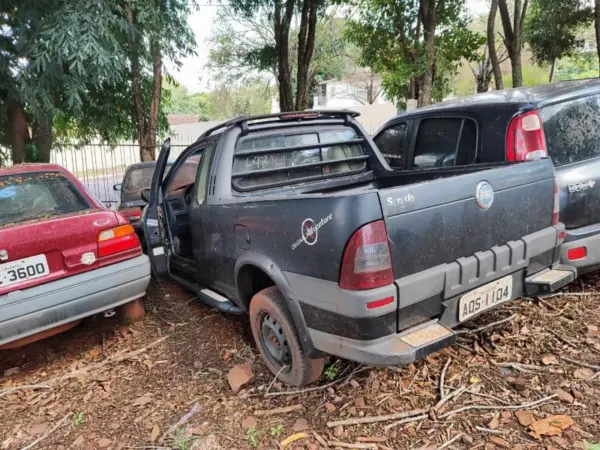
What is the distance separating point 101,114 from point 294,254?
350 inches

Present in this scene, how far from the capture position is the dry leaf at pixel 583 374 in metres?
2.70

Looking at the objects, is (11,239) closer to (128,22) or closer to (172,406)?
(172,406)

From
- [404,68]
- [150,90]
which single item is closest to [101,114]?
[150,90]

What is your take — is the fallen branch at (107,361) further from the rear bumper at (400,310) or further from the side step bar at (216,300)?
the rear bumper at (400,310)

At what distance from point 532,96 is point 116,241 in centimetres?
363

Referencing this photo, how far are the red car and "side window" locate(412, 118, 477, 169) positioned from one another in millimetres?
2822

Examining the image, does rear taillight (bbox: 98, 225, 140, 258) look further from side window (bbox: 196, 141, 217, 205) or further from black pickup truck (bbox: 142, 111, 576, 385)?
side window (bbox: 196, 141, 217, 205)

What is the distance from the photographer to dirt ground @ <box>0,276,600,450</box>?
240cm

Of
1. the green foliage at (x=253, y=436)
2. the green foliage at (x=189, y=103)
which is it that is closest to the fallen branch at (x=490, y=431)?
the green foliage at (x=253, y=436)

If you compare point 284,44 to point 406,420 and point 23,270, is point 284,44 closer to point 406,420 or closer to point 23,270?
point 23,270

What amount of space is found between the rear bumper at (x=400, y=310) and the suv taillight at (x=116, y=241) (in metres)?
1.75

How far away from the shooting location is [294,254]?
245 cm

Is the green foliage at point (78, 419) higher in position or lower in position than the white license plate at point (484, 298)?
lower

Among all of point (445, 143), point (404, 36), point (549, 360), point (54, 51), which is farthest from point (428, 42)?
point (549, 360)
